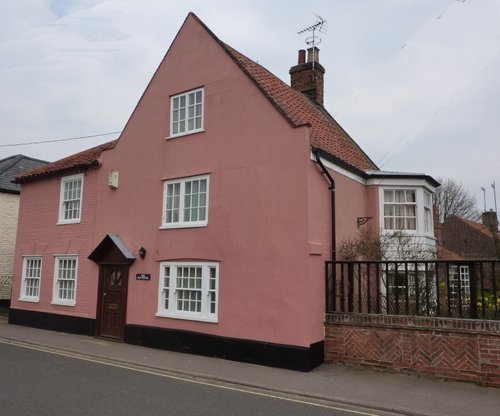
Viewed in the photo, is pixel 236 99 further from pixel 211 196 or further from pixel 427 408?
pixel 427 408

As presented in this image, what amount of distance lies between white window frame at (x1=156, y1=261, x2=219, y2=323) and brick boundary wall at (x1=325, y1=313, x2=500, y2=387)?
3.14 m

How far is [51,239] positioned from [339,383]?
480 inches

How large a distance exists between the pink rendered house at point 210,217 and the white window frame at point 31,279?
0.53 feet

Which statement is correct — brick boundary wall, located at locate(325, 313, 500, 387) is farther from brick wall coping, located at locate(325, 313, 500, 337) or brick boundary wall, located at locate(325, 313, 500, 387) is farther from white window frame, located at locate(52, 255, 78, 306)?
white window frame, located at locate(52, 255, 78, 306)

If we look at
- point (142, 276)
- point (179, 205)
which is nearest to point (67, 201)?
point (142, 276)

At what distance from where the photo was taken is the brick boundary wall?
8648mm

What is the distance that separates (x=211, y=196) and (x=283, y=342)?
14.2 ft

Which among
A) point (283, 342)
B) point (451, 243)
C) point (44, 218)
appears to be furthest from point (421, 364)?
point (451, 243)

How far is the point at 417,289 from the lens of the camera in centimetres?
955

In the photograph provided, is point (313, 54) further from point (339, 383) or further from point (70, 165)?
point (339, 383)

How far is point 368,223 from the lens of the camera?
14000 mm

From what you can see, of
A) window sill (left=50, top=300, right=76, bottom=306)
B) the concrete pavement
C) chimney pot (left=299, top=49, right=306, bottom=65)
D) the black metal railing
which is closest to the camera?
the concrete pavement

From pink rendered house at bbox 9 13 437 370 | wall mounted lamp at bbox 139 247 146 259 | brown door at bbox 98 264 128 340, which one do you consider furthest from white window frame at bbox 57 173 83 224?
wall mounted lamp at bbox 139 247 146 259

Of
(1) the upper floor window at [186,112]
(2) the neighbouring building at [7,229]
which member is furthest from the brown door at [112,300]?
(2) the neighbouring building at [7,229]
